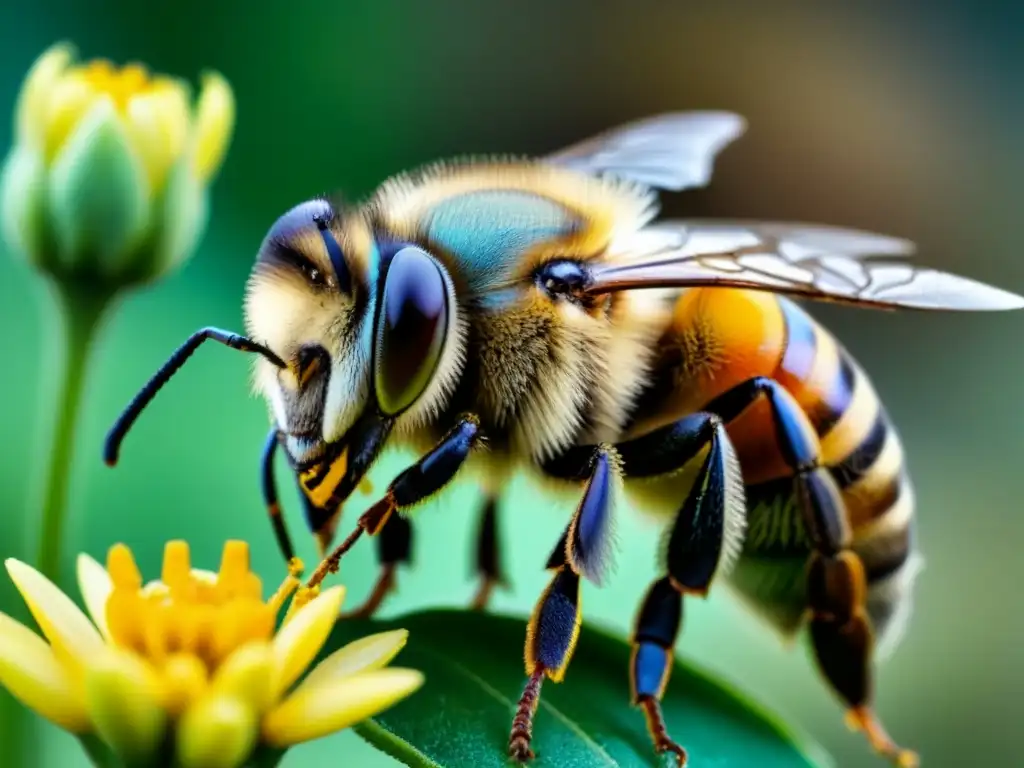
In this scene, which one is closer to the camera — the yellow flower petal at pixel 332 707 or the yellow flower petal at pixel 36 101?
the yellow flower petal at pixel 332 707

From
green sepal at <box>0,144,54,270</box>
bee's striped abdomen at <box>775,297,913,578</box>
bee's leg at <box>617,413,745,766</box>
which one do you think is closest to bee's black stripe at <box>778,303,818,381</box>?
bee's striped abdomen at <box>775,297,913,578</box>

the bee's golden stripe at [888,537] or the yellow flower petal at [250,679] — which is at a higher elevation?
the yellow flower petal at [250,679]

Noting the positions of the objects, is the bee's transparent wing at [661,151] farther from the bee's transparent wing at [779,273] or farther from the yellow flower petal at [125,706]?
the yellow flower petal at [125,706]

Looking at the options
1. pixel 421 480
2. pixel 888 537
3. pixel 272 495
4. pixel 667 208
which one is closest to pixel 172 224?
pixel 272 495

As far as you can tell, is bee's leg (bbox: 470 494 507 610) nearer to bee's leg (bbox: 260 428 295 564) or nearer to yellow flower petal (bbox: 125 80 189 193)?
bee's leg (bbox: 260 428 295 564)

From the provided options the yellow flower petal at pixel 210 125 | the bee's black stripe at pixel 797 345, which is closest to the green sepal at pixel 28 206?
the yellow flower petal at pixel 210 125
